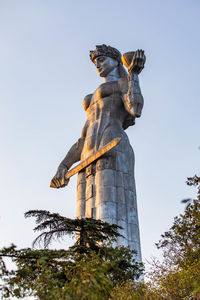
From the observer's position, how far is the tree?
20.7 feet

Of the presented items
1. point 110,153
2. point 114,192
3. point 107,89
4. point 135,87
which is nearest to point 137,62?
point 135,87

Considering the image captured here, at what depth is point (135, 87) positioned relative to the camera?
14.8 meters

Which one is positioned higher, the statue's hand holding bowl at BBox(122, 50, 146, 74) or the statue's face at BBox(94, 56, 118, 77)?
the statue's face at BBox(94, 56, 118, 77)

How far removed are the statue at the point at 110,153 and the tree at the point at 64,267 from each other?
312 centimetres

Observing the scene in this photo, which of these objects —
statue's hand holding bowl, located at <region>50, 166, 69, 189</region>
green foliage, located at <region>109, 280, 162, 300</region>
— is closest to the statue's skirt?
statue's hand holding bowl, located at <region>50, 166, 69, 189</region>

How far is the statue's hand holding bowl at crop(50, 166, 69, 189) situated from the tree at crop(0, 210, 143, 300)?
5338 millimetres

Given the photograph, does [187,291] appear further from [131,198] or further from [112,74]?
[112,74]

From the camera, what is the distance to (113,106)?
15.8 m

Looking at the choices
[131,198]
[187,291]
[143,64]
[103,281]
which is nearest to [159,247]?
[131,198]

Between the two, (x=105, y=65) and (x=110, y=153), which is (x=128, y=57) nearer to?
(x=105, y=65)

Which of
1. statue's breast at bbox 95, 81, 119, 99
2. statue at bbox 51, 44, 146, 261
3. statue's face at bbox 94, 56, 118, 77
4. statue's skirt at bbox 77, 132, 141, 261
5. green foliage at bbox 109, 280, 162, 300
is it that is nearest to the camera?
green foliage at bbox 109, 280, 162, 300

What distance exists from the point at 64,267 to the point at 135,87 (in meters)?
8.21

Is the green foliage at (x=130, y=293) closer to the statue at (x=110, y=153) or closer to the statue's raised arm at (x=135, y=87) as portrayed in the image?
the statue at (x=110, y=153)

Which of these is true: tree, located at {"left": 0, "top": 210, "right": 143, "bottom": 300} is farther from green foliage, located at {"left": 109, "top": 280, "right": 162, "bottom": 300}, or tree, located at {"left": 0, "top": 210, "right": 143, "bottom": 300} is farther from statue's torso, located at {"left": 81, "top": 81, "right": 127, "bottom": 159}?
statue's torso, located at {"left": 81, "top": 81, "right": 127, "bottom": 159}
